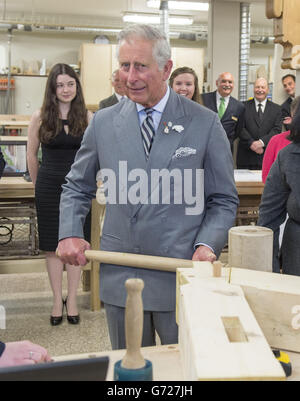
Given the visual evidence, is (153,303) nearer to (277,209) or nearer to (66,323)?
(277,209)

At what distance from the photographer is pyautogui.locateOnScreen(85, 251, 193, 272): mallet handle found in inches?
54.3

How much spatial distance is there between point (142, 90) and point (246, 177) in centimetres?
243

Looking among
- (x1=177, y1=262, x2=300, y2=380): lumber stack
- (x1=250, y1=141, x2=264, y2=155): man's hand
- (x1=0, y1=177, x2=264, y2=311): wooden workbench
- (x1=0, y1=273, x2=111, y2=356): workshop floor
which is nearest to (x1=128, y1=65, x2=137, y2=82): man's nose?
(x1=177, y1=262, x2=300, y2=380): lumber stack

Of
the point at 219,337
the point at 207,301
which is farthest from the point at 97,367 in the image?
the point at 207,301

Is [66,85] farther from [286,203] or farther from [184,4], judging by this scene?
[184,4]

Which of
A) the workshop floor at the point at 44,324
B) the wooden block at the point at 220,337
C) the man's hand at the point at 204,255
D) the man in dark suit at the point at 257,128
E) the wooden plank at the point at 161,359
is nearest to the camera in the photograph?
the wooden block at the point at 220,337

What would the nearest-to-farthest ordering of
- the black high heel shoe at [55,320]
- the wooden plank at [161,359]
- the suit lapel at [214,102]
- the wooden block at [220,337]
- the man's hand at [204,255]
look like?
the wooden block at [220,337]
the wooden plank at [161,359]
the man's hand at [204,255]
the black high heel shoe at [55,320]
the suit lapel at [214,102]

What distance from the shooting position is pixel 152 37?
1.59m

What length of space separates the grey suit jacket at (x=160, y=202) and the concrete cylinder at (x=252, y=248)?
346 millimetres

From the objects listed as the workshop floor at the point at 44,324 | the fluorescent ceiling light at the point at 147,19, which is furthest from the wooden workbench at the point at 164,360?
the fluorescent ceiling light at the point at 147,19

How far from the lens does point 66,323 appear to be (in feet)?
11.6

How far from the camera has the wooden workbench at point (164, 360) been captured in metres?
1.04

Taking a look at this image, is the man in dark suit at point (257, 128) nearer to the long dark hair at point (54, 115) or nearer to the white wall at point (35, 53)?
the long dark hair at point (54, 115)
